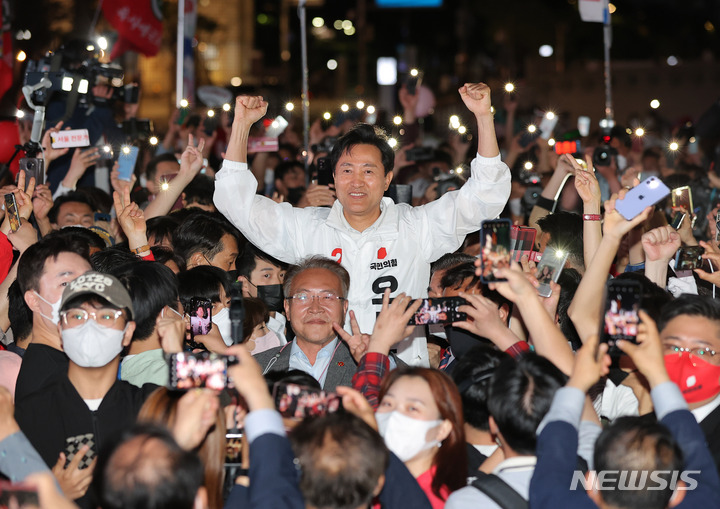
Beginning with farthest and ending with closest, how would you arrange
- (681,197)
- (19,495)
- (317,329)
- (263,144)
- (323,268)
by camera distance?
Result: 1. (263,144)
2. (681,197)
3. (323,268)
4. (317,329)
5. (19,495)

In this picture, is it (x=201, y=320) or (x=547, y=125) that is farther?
(x=547, y=125)

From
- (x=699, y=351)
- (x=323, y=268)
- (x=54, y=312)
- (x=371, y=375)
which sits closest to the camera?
(x=699, y=351)

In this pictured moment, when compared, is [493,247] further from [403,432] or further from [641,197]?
[403,432]

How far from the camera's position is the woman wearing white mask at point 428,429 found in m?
3.54

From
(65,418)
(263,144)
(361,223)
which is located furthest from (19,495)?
(263,144)

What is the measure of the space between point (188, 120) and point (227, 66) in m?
38.9

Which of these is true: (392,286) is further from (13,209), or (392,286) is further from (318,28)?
(318,28)

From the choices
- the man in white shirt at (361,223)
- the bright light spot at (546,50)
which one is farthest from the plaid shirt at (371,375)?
the bright light spot at (546,50)

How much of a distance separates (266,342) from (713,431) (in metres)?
2.63

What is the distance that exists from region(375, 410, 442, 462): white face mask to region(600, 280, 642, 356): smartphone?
0.74m

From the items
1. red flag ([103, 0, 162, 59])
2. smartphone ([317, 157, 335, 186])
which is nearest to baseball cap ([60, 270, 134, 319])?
smartphone ([317, 157, 335, 186])

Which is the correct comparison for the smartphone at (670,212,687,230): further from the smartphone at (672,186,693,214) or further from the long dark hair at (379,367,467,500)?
the long dark hair at (379,367,467,500)

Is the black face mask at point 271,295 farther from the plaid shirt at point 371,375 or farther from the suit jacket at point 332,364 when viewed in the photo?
the plaid shirt at point 371,375

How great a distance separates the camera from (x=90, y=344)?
3.81 meters
